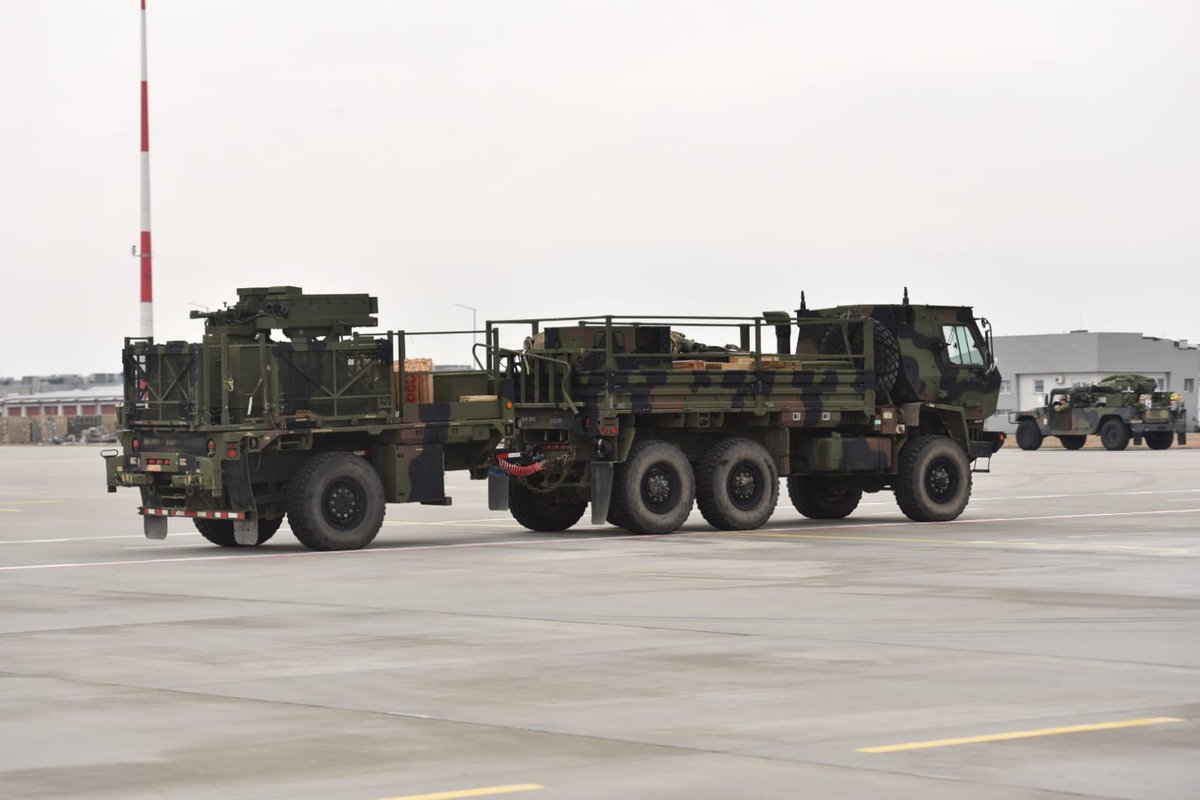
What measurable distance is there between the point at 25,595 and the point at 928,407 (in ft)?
44.7

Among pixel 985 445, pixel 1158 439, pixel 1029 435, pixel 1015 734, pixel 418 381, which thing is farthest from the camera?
Result: pixel 1029 435

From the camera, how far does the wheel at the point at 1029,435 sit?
60.3 metres

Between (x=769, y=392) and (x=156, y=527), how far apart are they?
768 cm

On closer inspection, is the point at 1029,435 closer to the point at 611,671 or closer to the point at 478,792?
the point at 611,671

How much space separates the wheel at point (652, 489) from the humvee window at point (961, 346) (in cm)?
479

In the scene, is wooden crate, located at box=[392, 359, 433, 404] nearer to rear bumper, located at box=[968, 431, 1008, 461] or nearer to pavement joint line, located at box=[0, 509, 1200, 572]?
pavement joint line, located at box=[0, 509, 1200, 572]

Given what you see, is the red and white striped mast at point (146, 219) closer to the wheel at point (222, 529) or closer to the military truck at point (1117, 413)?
the military truck at point (1117, 413)

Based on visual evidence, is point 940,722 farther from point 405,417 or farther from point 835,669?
point 405,417

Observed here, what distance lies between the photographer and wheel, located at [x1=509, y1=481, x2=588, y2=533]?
25.8 meters

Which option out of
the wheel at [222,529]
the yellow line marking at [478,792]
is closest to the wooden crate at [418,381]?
the wheel at [222,529]

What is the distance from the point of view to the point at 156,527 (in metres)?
23.2

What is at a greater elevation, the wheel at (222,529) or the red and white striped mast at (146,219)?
the red and white striped mast at (146,219)

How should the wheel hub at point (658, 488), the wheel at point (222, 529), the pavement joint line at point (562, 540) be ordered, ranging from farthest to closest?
the wheel hub at point (658, 488), the wheel at point (222, 529), the pavement joint line at point (562, 540)

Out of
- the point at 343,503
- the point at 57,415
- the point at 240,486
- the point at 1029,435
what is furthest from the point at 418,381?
the point at 57,415
